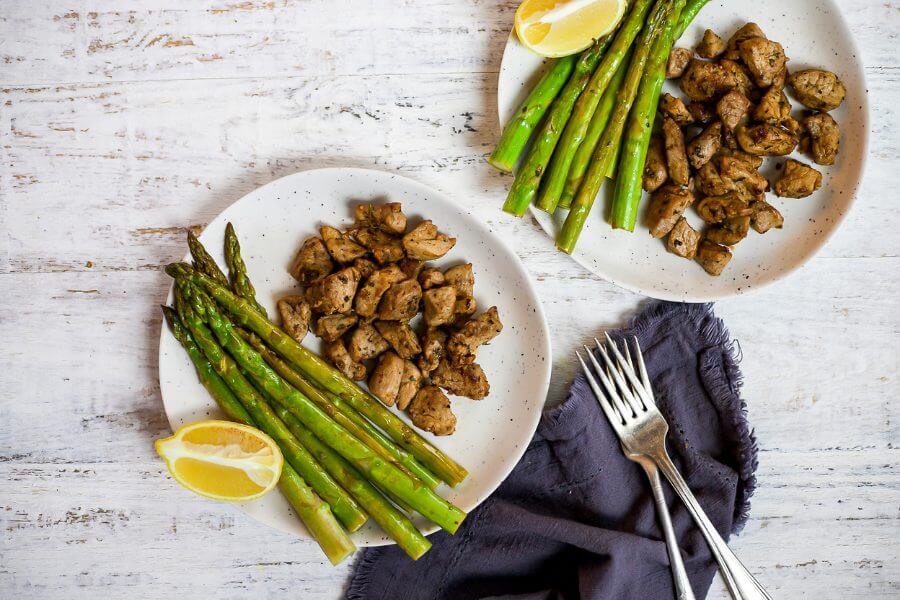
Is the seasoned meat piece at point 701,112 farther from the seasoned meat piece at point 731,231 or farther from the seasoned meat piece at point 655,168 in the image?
the seasoned meat piece at point 731,231

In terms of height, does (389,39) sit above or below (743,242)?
above

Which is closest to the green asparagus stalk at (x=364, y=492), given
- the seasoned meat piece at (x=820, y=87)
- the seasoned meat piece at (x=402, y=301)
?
the seasoned meat piece at (x=402, y=301)

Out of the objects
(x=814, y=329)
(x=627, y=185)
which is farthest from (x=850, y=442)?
(x=627, y=185)

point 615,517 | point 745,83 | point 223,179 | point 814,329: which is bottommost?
point 615,517

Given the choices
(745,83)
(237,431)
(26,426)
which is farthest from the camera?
(26,426)

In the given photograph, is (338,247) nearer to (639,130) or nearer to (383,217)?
→ (383,217)

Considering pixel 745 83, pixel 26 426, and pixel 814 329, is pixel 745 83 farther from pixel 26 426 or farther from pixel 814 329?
pixel 26 426

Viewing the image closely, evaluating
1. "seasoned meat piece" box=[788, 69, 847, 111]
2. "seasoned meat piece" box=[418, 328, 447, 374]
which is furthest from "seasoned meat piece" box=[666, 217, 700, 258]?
"seasoned meat piece" box=[418, 328, 447, 374]
